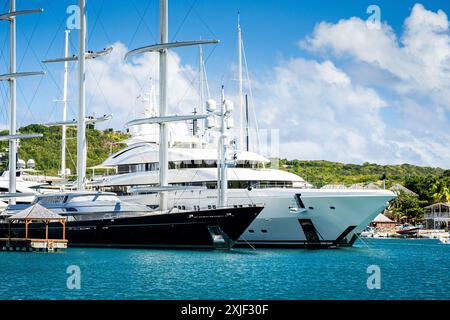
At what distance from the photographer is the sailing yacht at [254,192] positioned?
42.1m

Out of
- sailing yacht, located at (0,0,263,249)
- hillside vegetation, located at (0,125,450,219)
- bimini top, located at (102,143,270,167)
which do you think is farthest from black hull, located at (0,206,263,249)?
hillside vegetation, located at (0,125,450,219)

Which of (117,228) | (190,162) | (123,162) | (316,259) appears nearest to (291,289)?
(316,259)

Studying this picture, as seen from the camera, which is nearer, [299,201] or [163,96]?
[299,201]

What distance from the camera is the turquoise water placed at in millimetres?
23938

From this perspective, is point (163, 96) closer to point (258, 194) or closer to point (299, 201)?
point (258, 194)

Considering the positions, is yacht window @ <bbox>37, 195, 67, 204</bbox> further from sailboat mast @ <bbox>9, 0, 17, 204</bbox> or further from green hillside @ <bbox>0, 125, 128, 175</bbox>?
green hillside @ <bbox>0, 125, 128, 175</bbox>

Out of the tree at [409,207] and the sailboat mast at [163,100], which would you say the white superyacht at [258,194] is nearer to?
the sailboat mast at [163,100]

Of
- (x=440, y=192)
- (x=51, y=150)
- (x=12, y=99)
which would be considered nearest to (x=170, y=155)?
(x=12, y=99)

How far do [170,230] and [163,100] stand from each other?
8079mm

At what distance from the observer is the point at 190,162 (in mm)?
50375

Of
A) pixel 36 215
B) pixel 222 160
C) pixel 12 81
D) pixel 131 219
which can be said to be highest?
pixel 12 81

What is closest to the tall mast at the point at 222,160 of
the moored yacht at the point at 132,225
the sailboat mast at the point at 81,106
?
the moored yacht at the point at 132,225

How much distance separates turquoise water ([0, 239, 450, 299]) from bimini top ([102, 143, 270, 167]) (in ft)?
33.1

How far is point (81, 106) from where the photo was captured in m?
49.2
